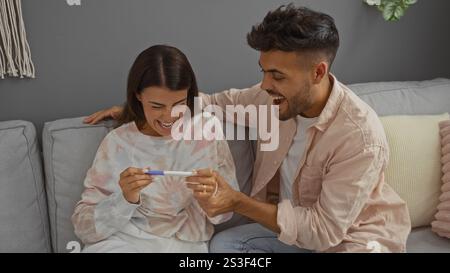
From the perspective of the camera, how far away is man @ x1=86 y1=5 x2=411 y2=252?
1.11 metres

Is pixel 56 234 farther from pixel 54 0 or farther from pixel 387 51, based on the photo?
pixel 387 51

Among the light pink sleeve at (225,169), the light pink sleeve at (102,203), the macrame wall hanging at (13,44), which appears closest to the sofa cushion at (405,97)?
the light pink sleeve at (225,169)

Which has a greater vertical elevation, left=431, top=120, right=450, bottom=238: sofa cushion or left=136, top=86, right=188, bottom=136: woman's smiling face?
left=136, top=86, right=188, bottom=136: woman's smiling face

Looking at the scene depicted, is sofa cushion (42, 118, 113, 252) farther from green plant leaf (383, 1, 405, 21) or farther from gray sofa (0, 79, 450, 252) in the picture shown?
green plant leaf (383, 1, 405, 21)

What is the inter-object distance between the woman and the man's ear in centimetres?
29

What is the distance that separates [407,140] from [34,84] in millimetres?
1029

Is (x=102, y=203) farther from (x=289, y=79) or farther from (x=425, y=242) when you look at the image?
(x=425, y=242)

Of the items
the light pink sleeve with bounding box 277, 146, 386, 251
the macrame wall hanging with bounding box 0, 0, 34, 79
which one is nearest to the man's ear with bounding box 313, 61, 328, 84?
the light pink sleeve with bounding box 277, 146, 386, 251

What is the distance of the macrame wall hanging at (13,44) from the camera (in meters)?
1.25

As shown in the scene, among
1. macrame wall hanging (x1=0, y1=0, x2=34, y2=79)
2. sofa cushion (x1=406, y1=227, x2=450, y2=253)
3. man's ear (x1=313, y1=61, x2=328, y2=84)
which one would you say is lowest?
sofa cushion (x1=406, y1=227, x2=450, y2=253)

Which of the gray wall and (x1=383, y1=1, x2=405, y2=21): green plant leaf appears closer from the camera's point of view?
the gray wall

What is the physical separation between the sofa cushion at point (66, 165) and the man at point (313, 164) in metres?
0.05
